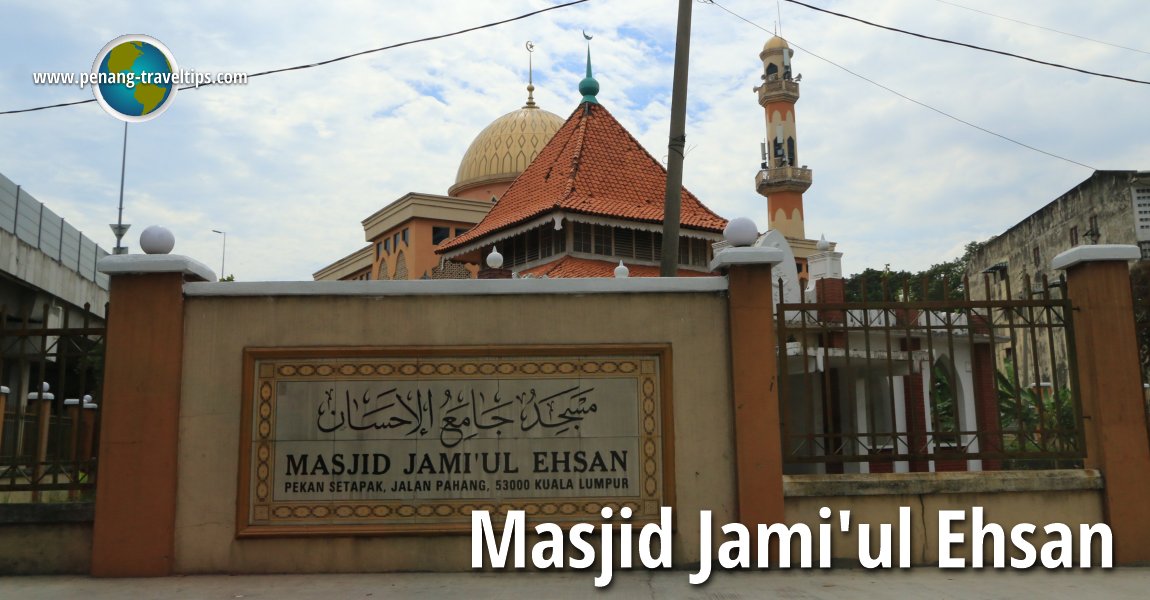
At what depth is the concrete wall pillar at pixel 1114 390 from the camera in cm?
679

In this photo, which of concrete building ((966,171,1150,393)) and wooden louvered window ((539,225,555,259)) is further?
concrete building ((966,171,1150,393))

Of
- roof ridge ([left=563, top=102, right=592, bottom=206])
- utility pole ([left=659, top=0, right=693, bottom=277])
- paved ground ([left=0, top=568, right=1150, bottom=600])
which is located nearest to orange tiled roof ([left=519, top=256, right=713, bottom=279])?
roof ridge ([left=563, top=102, right=592, bottom=206])

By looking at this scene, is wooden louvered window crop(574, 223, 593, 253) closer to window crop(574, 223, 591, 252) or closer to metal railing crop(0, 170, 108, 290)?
window crop(574, 223, 591, 252)

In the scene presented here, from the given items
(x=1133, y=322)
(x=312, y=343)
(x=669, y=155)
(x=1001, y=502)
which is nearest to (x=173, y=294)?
(x=312, y=343)

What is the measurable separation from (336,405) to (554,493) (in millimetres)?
1749

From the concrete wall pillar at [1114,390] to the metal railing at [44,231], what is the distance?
20.0 metres

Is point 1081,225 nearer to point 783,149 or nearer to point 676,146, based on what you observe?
point 783,149

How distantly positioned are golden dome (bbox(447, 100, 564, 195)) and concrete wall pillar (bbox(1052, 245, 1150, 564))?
24.1 metres

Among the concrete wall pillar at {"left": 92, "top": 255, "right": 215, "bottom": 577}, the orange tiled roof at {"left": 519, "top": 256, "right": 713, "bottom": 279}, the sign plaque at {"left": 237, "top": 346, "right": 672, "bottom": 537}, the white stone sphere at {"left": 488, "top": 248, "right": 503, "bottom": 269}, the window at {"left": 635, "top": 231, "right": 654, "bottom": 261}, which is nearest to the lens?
the concrete wall pillar at {"left": 92, "top": 255, "right": 215, "bottom": 577}

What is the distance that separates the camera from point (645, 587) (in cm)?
609

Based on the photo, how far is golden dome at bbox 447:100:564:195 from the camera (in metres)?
30.6

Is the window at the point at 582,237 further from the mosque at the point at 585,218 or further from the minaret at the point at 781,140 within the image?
the minaret at the point at 781,140

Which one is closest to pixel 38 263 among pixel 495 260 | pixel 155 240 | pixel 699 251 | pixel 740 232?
pixel 495 260

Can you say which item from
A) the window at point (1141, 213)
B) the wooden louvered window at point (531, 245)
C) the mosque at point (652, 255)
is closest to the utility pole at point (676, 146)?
the mosque at point (652, 255)
